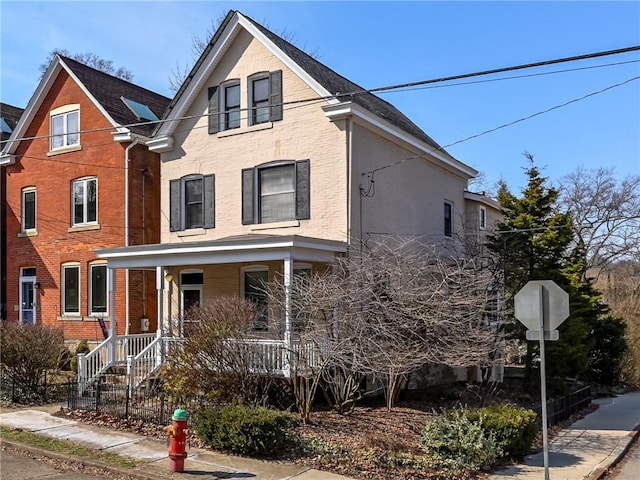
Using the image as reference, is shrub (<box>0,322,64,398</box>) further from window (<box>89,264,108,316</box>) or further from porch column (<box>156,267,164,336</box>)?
window (<box>89,264,108,316</box>)

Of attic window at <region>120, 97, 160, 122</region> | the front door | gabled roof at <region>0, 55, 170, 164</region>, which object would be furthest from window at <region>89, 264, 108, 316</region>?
attic window at <region>120, 97, 160, 122</region>

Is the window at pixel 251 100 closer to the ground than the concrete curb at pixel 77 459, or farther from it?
farther from it

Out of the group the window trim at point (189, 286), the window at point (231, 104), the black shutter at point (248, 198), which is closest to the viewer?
the black shutter at point (248, 198)

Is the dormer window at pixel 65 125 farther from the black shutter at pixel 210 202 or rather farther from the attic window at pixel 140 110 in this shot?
the black shutter at pixel 210 202

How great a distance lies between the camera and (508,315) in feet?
50.4

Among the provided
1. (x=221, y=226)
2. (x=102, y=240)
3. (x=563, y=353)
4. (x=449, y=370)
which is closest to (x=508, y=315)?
(x=563, y=353)

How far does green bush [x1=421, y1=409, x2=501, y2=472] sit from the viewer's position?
9.28 m

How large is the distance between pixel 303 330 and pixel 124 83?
15454 millimetres

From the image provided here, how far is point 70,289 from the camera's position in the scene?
2106 centimetres

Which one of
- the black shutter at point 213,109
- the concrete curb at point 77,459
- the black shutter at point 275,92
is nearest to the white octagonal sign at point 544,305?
the concrete curb at point 77,459

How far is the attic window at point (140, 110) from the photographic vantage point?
21.8m

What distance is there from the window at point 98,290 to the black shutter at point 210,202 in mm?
4719

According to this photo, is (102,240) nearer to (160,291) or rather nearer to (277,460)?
(160,291)

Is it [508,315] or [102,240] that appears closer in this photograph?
[508,315]
